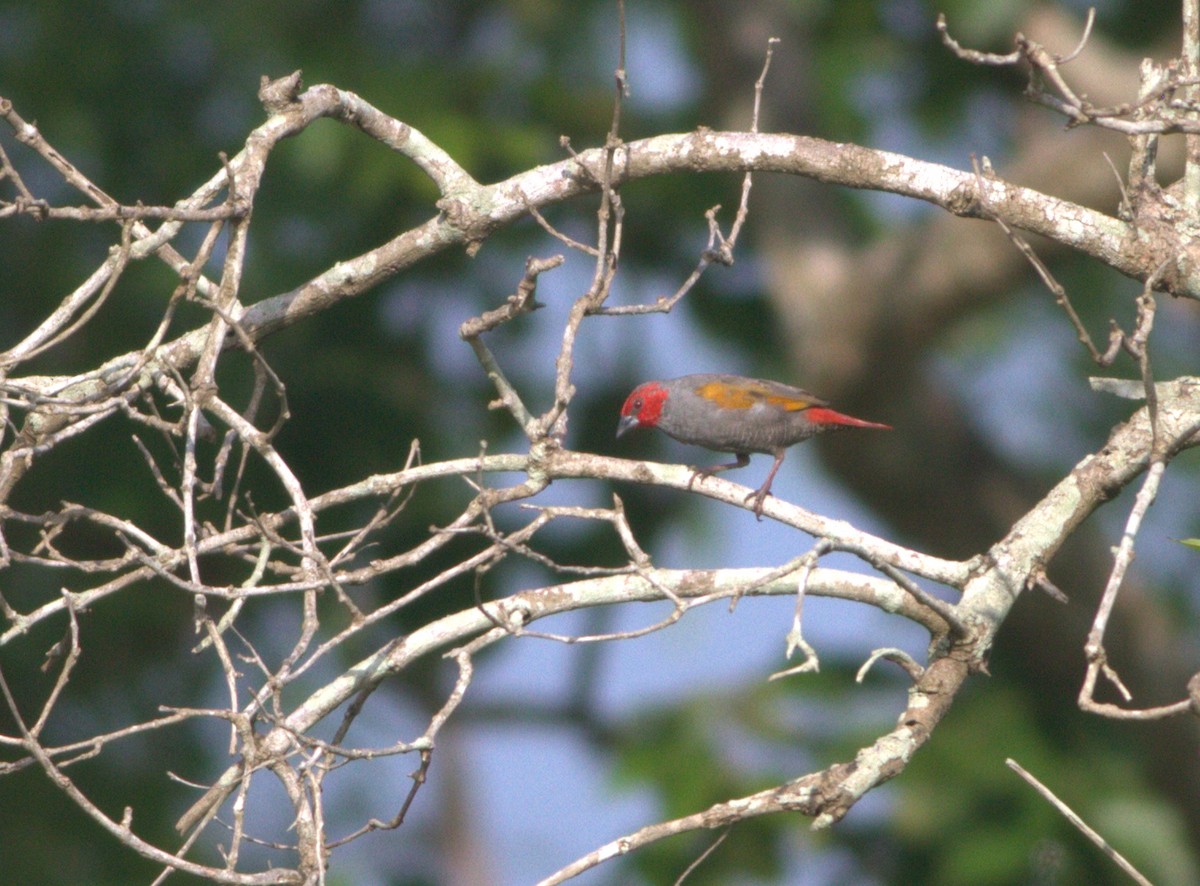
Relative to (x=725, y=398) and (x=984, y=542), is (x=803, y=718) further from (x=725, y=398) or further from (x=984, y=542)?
(x=725, y=398)

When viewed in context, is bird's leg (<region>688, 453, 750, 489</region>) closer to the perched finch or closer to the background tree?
the perched finch

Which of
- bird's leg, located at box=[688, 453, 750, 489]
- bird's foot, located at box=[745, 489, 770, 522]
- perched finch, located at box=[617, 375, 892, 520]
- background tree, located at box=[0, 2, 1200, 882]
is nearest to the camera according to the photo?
bird's foot, located at box=[745, 489, 770, 522]

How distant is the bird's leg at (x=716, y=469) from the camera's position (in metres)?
3.22

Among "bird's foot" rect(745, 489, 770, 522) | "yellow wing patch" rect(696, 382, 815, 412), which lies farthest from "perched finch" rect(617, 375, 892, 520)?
"bird's foot" rect(745, 489, 770, 522)

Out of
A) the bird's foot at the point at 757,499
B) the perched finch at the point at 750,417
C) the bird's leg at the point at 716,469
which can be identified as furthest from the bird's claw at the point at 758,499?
the perched finch at the point at 750,417

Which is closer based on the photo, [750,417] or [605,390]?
[750,417]

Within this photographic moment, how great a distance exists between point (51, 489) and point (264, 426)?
4.28ft

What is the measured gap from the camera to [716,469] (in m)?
4.27

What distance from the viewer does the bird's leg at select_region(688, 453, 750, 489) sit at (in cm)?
322

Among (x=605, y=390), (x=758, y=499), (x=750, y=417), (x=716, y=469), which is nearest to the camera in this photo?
(x=758, y=499)

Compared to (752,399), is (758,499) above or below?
below

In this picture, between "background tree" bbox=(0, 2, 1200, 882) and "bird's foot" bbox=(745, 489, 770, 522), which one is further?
"background tree" bbox=(0, 2, 1200, 882)

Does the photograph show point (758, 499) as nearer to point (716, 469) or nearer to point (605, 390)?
point (716, 469)

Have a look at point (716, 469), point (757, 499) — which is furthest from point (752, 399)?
point (757, 499)
